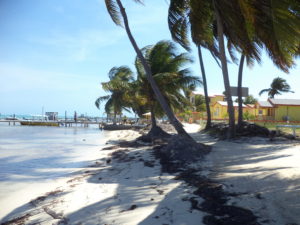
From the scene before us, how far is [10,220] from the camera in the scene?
4.01m

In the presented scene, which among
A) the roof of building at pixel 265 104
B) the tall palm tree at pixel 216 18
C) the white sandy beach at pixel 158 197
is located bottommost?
the white sandy beach at pixel 158 197

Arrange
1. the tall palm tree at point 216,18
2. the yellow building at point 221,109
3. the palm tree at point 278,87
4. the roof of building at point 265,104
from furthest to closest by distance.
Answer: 1. the palm tree at point 278,87
2. the yellow building at point 221,109
3. the roof of building at point 265,104
4. the tall palm tree at point 216,18

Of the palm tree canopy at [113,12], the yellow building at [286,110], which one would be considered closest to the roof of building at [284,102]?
the yellow building at [286,110]

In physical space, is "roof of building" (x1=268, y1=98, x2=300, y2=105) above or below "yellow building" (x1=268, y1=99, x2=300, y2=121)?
above

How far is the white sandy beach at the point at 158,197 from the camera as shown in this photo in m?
3.35

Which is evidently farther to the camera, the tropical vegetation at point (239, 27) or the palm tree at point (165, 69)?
the palm tree at point (165, 69)

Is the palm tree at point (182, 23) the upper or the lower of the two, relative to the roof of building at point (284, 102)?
upper

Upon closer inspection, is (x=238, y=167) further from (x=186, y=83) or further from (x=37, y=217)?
(x=186, y=83)

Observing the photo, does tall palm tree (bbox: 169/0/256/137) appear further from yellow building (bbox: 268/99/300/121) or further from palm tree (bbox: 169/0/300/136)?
yellow building (bbox: 268/99/300/121)

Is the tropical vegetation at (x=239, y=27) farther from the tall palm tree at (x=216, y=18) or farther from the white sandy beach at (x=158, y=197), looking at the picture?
the white sandy beach at (x=158, y=197)

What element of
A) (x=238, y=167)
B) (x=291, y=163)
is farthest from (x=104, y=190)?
(x=291, y=163)

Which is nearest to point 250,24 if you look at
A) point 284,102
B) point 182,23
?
point 182,23

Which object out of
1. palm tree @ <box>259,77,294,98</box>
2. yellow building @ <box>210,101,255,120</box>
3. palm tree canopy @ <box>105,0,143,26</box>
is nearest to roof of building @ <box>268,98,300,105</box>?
yellow building @ <box>210,101,255,120</box>

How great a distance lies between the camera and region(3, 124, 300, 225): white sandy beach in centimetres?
335
